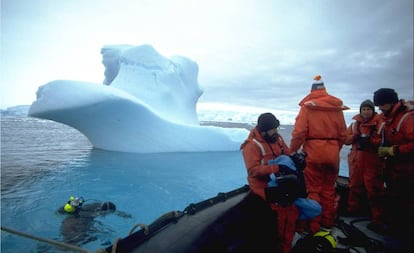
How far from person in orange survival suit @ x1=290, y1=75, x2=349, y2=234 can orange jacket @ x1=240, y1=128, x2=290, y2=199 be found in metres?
0.37

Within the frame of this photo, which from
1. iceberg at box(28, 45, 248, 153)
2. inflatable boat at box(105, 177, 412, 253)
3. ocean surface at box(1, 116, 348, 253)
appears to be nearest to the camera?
inflatable boat at box(105, 177, 412, 253)

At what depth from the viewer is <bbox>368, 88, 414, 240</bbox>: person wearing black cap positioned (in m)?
2.02

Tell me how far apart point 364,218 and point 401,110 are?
4.28ft

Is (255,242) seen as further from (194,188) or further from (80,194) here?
(80,194)

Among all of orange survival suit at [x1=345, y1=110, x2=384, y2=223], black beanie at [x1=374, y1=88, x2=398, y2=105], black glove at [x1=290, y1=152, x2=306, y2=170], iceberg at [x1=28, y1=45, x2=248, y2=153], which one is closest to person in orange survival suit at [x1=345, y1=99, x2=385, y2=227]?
orange survival suit at [x1=345, y1=110, x2=384, y2=223]

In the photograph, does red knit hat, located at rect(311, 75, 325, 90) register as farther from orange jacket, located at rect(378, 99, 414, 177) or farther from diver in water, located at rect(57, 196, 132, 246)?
diver in water, located at rect(57, 196, 132, 246)

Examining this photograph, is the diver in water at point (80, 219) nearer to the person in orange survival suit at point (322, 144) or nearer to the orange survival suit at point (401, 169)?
the person in orange survival suit at point (322, 144)

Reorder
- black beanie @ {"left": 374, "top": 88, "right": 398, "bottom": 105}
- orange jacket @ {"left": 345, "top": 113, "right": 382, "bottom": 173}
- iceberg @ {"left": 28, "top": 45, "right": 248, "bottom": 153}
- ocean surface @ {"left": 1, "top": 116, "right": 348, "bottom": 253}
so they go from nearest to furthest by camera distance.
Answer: black beanie @ {"left": 374, "top": 88, "right": 398, "bottom": 105} → orange jacket @ {"left": 345, "top": 113, "right": 382, "bottom": 173} → ocean surface @ {"left": 1, "top": 116, "right": 348, "bottom": 253} → iceberg @ {"left": 28, "top": 45, "right": 248, "bottom": 153}

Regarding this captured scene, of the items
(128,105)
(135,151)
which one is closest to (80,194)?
(128,105)

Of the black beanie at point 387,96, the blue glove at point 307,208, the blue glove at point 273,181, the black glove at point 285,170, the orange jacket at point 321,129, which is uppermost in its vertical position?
the black beanie at point 387,96

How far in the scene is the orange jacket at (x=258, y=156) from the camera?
178 centimetres

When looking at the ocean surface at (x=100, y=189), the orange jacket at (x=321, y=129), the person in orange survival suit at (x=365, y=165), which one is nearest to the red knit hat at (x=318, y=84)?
the orange jacket at (x=321, y=129)

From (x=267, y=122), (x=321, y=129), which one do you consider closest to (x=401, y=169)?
(x=321, y=129)

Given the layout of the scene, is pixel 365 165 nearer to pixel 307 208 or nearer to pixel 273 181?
pixel 307 208
